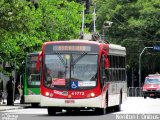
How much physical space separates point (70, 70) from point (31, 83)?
14007 mm

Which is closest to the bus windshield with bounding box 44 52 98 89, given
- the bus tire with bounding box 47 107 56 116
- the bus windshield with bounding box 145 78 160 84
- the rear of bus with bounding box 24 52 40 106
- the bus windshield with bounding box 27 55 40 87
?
the bus tire with bounding box 47 107 56 116

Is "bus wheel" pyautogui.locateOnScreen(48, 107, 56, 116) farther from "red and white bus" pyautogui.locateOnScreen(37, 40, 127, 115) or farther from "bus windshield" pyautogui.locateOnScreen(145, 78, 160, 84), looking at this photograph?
"bus windshield" pyautogui.locateOnScreen(145, 78, 160, 84)

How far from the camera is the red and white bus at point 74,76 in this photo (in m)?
31.9

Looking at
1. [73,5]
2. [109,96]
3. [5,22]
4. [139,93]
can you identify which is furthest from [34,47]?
[139,93]

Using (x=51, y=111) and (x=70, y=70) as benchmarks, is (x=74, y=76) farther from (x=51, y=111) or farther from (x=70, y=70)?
(x=51, y=111)

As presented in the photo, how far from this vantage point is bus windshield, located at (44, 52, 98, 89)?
105 feet

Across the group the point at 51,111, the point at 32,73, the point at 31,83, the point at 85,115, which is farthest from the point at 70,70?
the point at 31,83

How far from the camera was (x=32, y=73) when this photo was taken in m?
45.7

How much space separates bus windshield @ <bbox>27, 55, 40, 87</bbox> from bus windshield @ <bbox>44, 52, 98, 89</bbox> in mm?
12316

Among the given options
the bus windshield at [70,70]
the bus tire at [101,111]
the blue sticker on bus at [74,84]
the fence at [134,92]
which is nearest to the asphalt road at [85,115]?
the bus tire at [101,111]

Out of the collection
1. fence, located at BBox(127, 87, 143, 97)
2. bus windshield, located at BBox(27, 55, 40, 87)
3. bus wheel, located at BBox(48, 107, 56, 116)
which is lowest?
fence, located at BBox(127, 87, 143, 97)

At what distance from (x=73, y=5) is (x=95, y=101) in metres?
34.9

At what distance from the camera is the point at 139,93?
91.3 meters

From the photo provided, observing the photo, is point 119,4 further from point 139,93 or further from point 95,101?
point 95,101
